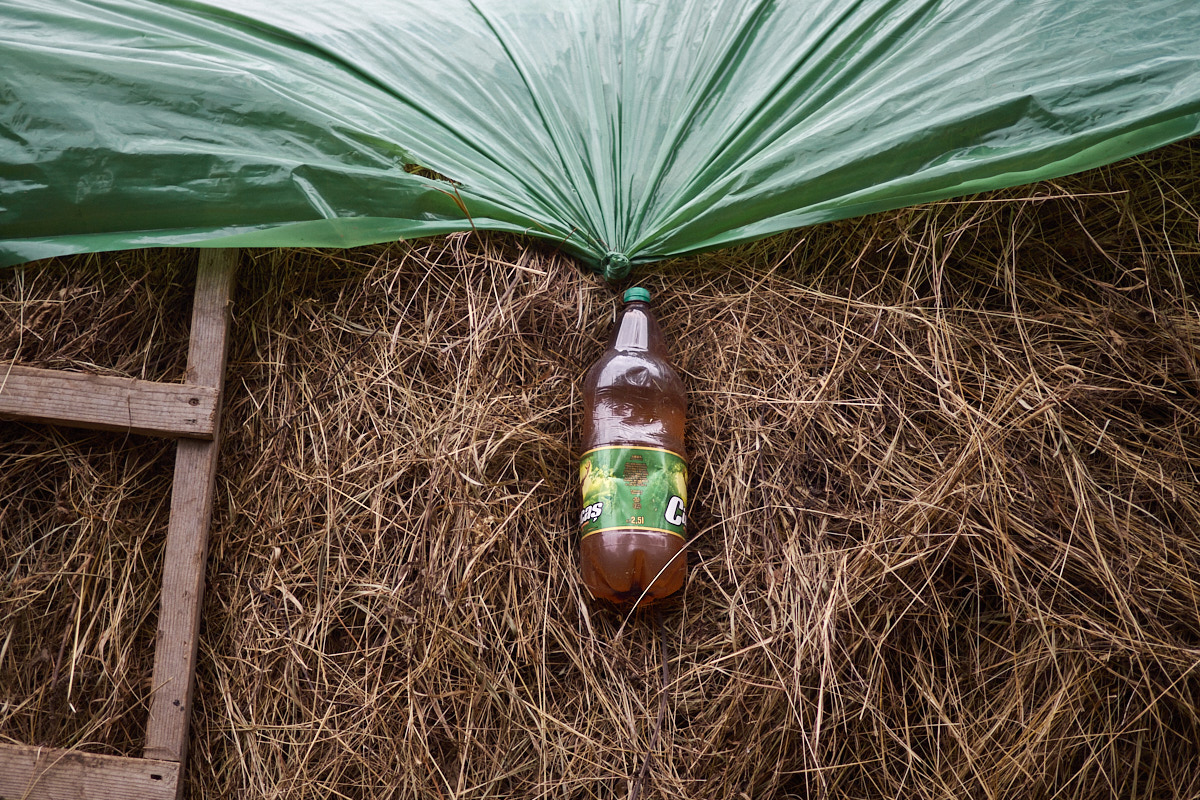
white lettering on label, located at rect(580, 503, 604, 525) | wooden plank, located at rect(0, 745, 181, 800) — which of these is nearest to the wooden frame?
wooden plank, located at rect(0, 745, 181, 800)

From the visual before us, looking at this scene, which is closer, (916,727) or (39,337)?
(916,727)

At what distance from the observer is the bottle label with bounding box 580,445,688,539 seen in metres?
1.27

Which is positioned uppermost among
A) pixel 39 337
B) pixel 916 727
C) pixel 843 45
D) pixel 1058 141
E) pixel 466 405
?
pixel 843 45

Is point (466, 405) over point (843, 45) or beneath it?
beneath

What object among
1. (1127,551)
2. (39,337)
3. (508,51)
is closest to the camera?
(1127,551)

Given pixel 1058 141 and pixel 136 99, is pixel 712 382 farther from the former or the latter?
pixel 136 99

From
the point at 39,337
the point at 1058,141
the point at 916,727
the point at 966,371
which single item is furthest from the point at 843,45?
the point at 39,337

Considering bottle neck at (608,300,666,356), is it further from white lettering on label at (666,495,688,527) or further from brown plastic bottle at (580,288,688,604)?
white lettering on label at (666,495,688,527)

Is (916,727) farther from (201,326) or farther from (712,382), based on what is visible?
(201,326)

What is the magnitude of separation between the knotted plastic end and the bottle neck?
0.07 m

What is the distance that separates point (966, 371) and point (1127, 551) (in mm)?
381

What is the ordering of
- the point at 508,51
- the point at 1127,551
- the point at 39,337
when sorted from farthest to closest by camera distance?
the point at 508,51 → the point at 39,337 → the point at 1127,551

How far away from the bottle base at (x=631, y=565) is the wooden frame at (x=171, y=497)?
688 mm

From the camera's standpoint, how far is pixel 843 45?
1.40 m
